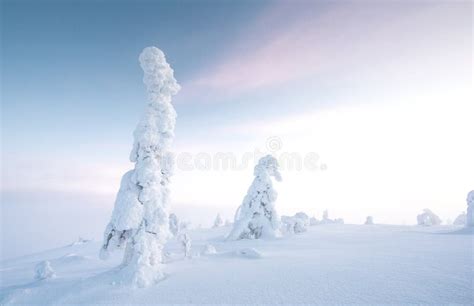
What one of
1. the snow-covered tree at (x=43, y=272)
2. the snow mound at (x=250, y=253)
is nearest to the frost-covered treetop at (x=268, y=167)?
the snow mound at (x=250, y=253)

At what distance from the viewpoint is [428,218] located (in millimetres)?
43219

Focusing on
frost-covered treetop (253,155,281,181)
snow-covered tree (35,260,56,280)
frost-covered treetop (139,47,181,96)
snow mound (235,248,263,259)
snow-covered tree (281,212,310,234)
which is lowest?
snow-covered tree (35,260,56,280)

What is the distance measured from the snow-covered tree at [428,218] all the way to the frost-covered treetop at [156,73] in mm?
46192

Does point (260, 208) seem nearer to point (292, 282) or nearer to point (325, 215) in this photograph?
point (292, 282)

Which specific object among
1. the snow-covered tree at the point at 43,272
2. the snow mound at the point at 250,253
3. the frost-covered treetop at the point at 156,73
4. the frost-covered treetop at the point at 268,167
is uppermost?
the frost-covered treetop at the point at 156,73

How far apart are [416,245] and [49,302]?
65.4ft

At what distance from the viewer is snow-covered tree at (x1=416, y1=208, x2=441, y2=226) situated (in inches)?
1707

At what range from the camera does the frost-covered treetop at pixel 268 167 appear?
2988 cm

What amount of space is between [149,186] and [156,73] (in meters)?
6.60

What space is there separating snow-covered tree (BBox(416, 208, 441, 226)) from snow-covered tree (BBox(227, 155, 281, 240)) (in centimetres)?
3002

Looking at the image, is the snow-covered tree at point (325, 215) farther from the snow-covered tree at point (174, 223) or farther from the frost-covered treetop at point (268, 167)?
the snow-covered tree at point (174, 223)

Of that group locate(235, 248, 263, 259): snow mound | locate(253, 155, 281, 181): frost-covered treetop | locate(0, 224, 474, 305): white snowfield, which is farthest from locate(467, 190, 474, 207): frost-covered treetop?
locate(235, 248, 263, 259): snow mound

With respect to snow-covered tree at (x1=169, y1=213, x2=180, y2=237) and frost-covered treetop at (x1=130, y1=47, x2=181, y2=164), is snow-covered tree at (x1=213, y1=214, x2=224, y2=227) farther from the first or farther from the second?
frost-covered treetop at (x1=130, y1=47, x2=181, y2=164)

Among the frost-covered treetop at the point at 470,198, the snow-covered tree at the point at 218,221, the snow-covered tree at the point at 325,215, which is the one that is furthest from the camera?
the snow-covered tree at the point at 218,221
